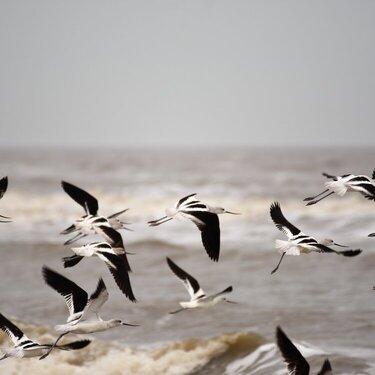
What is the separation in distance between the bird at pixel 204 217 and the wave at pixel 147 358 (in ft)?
9.47

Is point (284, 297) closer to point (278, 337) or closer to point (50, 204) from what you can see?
point (278, 337)

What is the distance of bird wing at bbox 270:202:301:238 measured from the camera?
516 centimetres

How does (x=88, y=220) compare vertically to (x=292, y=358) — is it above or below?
above

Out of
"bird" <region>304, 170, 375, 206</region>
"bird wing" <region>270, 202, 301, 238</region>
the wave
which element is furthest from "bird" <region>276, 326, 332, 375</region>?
the wave

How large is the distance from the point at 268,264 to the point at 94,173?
28.3m

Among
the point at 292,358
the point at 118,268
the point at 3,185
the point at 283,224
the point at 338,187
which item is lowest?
the point at 292,358

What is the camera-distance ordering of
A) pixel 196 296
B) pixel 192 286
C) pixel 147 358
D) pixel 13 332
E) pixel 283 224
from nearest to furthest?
pixel 13 332, pixel 283 224, pixel 196 296, pixel 192 286, pixel 147 358

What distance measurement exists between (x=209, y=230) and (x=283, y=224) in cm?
50

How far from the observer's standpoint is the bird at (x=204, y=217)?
5145 mm

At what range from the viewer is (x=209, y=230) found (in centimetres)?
527

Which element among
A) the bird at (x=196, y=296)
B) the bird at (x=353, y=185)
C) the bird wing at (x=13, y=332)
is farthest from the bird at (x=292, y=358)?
the bird wing at (x=13, y=332)

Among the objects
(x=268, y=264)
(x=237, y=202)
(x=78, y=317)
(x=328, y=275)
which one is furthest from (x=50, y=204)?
(x=78, y=317)

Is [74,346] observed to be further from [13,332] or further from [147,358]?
[147,358]

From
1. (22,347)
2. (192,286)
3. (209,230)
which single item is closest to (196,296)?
(192,286)
